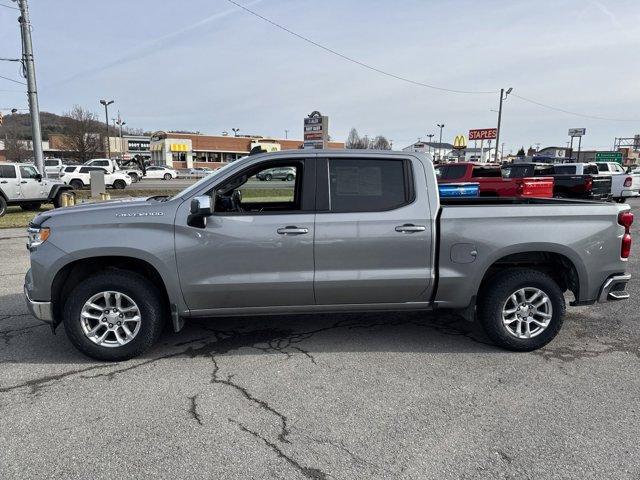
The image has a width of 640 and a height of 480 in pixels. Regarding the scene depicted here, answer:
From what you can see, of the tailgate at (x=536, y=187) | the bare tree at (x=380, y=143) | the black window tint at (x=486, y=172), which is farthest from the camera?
the bare tree at (x=380, y=143)

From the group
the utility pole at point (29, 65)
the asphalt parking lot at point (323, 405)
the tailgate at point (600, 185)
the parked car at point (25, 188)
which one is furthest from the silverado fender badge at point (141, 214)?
the tailgate at point (600, 185)

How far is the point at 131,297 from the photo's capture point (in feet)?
13.2

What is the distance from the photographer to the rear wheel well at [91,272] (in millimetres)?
4055

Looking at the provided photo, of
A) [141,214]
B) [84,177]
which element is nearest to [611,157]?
[84,177]

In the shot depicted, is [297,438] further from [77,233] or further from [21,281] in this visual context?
[21,281]

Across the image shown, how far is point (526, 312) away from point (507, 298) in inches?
9.3

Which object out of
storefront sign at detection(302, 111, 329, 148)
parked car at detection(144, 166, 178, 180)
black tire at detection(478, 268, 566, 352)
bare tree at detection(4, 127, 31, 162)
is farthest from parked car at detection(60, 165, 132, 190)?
bare tree at detection(4, 127, 31, 162)

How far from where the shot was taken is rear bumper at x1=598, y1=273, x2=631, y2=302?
A: 436 centimetres

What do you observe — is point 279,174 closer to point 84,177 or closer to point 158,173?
point 84,177

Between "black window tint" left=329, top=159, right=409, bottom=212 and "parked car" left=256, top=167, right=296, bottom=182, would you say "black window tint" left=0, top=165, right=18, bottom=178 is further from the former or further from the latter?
"black window tint" left=329, top=159, right=409, bottom=212

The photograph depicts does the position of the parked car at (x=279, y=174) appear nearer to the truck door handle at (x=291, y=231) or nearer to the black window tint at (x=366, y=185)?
the black window tint at (x=366, y=185)

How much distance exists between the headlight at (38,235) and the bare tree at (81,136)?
171ft

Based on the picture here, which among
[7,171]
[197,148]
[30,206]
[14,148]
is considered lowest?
[30,206]

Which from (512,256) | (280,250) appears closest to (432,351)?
(512,256)
